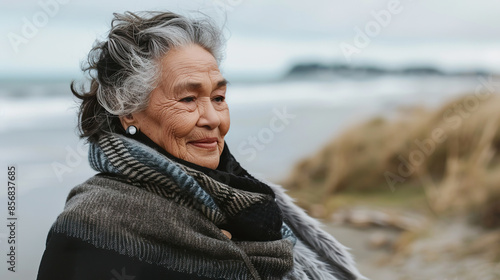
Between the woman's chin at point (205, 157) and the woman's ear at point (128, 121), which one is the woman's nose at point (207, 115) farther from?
the woman's ear at point (128, 121)

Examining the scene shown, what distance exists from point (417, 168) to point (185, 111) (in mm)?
2770

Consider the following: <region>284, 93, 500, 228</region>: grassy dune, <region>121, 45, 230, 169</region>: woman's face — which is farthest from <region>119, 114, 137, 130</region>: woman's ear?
<region>284, 93, 500, 228</region>: grassy dune

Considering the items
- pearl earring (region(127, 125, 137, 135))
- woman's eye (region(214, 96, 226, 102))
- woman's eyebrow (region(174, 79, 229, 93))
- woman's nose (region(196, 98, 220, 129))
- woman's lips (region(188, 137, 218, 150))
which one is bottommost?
pearl earring (region(127, 125, 137, 135))

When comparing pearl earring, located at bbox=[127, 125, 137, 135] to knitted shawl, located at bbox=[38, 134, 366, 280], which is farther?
pearl earring, located at bbox=[127, 125, 137, 135]

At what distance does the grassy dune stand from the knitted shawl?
2.33 metres

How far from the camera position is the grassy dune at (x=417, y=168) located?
410cm

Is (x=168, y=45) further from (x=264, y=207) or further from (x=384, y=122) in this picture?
(x=384, y=122)

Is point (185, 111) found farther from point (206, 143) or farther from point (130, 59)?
point (130, 59)

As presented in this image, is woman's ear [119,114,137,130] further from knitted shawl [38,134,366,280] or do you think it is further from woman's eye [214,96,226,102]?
woman's eye [214,96,226,102]

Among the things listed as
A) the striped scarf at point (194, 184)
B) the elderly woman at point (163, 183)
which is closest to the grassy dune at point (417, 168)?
the elderly woman at point (163, 183)

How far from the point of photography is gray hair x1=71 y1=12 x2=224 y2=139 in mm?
1732

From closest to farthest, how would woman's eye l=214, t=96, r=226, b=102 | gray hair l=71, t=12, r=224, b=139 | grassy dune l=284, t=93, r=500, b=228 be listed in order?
gray hair l=71, t=12, r=224, b=139 → woman's eye l=214, t=96, r=226, b=102 → grassy dune l=284, t=93, r=500, b=228

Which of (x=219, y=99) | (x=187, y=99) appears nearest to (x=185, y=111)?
(x=187, y=99)

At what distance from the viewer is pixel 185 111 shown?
174cm
